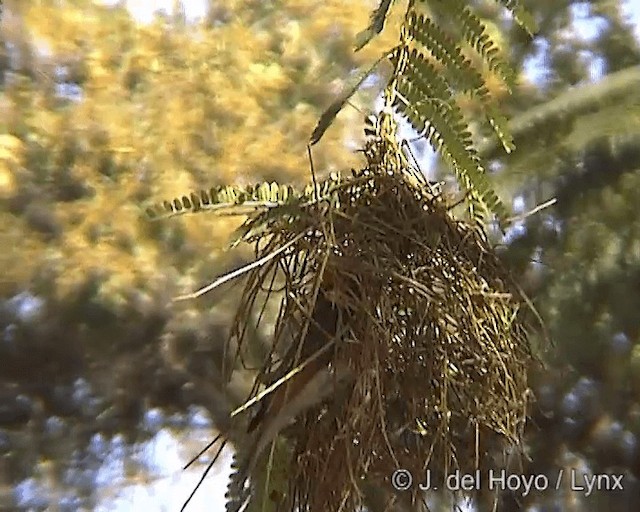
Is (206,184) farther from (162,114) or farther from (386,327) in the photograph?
(386,327)

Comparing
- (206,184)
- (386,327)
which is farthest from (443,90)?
(206,184)

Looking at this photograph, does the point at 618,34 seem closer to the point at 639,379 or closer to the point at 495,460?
the point at 639,379

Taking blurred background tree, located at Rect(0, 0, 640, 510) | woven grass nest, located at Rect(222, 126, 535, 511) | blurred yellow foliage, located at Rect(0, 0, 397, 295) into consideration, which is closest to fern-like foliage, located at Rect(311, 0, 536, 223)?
woven grass nest, located at Rect(222, 126, 535, 511)

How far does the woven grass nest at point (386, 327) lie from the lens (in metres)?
0.73

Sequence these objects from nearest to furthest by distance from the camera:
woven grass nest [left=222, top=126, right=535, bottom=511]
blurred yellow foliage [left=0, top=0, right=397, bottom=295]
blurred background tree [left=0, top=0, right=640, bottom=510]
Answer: woven grass nest [left=222, top=126, right=535, bottom=511], blurred background tree [left=0, top=0, right=640, bottom=510], blurred yellow foliage [left=0, top=0, right=397, bottom=295]

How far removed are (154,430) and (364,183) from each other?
57 centimetres

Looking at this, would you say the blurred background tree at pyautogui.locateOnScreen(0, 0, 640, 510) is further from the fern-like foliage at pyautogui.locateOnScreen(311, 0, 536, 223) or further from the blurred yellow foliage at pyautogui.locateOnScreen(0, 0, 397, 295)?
the fern-like foliage at pyautogui.locateOnScreen(311, 0, 536, 223)

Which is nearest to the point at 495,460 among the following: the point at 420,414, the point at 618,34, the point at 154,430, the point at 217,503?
the point at 420,414

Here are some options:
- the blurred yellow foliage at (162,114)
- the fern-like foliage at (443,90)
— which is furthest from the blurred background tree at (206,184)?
the fern-like foliage at (443,90)

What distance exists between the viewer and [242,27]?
142cm

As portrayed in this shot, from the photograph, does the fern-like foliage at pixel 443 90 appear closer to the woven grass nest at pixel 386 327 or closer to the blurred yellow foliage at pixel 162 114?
the woven grass nest at pixel 386 327

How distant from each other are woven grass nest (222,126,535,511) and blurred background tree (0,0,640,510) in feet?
1.14

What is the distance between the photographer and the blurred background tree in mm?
1131

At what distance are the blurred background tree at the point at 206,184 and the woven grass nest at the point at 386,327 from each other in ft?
1.14
